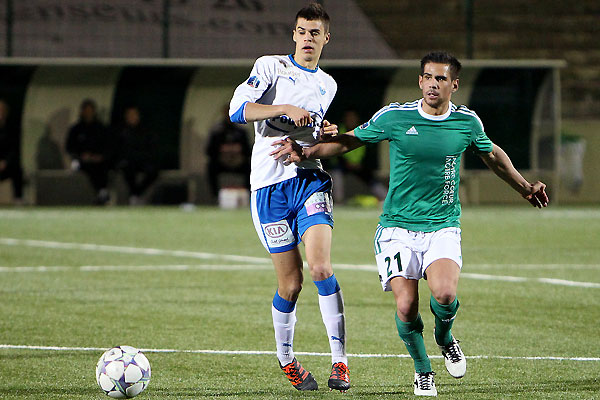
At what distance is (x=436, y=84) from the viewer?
631 centimetres

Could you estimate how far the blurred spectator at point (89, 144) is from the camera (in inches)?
912

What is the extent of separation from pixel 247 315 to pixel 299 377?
9.82 ft

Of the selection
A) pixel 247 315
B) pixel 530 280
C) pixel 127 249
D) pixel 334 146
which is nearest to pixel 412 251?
pixel 334 146

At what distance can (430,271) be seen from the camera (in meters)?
6.27

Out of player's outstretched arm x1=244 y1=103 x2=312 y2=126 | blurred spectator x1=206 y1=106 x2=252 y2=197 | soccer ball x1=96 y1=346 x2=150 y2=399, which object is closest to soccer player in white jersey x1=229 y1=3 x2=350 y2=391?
player's outstretched arm x1=244 y1=103 x2=312 y2=126

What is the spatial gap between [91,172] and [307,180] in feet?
57.1

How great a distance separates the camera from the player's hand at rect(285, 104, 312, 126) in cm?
622

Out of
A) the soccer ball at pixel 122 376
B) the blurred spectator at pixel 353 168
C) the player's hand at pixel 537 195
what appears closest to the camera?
the soccer ball at pixel 122 376

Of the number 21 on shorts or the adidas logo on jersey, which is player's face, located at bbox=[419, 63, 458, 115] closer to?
the adidas logo on jersey

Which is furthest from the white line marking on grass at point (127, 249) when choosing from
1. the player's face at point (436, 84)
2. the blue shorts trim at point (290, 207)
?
the player's face at point (436, 84)

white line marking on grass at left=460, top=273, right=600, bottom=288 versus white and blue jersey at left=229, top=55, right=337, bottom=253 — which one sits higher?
white and blue jersey at left=229, top=55, right=337, bottom=253

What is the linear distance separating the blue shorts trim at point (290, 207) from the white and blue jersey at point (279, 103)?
53mm

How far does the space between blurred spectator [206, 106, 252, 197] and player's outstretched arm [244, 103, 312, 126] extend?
17.0 meters

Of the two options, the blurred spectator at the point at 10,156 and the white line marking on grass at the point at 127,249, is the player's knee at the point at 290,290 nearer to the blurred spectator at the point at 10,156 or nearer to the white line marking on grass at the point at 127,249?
the white line marking on grass at the point at 127,249
